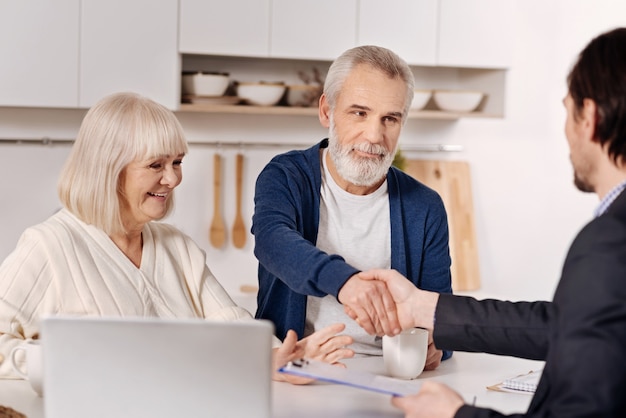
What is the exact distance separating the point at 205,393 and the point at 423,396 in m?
0.38

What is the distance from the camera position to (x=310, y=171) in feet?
7.42

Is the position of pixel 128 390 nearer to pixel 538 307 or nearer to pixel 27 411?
pixel 27 411

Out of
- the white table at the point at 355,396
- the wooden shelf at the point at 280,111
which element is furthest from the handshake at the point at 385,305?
the wooden shelf at the point at 280,111

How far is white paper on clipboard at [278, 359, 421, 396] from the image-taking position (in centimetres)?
146

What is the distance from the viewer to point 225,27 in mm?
3477

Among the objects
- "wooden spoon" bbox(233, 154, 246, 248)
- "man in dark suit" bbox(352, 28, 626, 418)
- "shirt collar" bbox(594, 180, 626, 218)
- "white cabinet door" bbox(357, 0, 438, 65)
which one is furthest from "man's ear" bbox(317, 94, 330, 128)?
"wooden spoon" bbox(233, 154, 246, 248)

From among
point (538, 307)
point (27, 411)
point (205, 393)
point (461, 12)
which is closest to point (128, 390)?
point (205, 393)

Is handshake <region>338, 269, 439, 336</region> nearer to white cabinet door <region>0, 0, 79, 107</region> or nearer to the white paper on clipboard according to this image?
the white paper on clipboard

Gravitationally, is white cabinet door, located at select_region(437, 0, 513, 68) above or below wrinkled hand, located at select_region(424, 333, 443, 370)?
above

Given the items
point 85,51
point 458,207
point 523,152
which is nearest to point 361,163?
point 85,51

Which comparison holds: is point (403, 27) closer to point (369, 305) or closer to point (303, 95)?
point (303, 95)

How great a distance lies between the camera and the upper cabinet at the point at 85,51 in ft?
10.8

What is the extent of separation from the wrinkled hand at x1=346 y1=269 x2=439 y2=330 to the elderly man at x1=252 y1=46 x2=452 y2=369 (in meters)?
0.21

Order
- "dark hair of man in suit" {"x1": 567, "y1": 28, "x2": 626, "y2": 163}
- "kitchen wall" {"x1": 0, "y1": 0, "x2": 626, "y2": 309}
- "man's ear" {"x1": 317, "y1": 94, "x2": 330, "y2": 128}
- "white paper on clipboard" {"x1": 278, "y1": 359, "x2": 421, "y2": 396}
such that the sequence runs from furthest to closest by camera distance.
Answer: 1. "kitchen wall" {"x1": 0, "y1": 0, "x2": 626, "y2": 309}
2. "man's ear" {"x1": 317, "y1": 94, "x2": 330, "y2": 128}
3. "white paper on clipboard" {"x1": 278, "y1": 359, "x2": 421, "y2": 396}
4. "dark hair of man in suit" {"x1": 567, "y1": 28, "x2": 626, "y2": 163}
